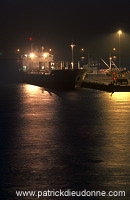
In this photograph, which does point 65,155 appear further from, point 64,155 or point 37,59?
point 37,59

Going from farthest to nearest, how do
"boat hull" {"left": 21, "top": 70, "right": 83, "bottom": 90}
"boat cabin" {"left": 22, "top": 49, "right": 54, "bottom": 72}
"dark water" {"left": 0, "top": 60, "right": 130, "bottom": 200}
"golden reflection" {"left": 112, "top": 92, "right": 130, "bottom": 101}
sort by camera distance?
"boat cabin" {"left": 22, "top": 49, "right": 54, "bottom": 72} → "boat hull" {"left": 21, "top": 70, "right": 83, "bottom": 90} → "golden reflection" {"left": 112, "top": 92, "right": 130, "bottom": 101} → "dark water" {"left": 0, "top": 60, "right": 130, "bottom": 200}

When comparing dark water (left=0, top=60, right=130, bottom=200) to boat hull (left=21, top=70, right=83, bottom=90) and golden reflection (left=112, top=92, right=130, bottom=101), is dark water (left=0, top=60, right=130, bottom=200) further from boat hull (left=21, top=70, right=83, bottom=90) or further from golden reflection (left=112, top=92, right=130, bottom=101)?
boat hull (left=21, top=70, right=83, bottom=90)

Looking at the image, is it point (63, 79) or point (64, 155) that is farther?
point (63, 79)

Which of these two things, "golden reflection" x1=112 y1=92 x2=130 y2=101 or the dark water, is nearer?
the dark water

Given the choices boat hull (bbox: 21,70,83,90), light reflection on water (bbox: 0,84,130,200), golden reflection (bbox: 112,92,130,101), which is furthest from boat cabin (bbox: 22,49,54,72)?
light reflection on water (bbox: 0,84,130,200)

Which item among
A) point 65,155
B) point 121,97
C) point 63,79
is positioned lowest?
point 121,97

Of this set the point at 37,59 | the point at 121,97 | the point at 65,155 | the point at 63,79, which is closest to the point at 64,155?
the point at 65,155

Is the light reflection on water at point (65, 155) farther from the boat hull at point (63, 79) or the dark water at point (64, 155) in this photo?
the boat hull at point (63, 79)

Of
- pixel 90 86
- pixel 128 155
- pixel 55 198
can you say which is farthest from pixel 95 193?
pixel 90 86

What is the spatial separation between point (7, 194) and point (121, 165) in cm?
360

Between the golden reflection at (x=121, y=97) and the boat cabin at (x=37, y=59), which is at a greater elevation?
the boat cabin at (x=37, y=59)

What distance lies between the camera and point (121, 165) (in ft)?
37.6

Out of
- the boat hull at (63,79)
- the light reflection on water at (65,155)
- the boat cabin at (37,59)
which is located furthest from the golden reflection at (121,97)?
the boat cabin at (37,59)

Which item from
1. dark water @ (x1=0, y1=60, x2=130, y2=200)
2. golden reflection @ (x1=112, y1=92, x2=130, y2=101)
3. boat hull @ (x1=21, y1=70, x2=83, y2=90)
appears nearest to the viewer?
dark water @ (x1=0, y1=60, x2=130, y2=200)
